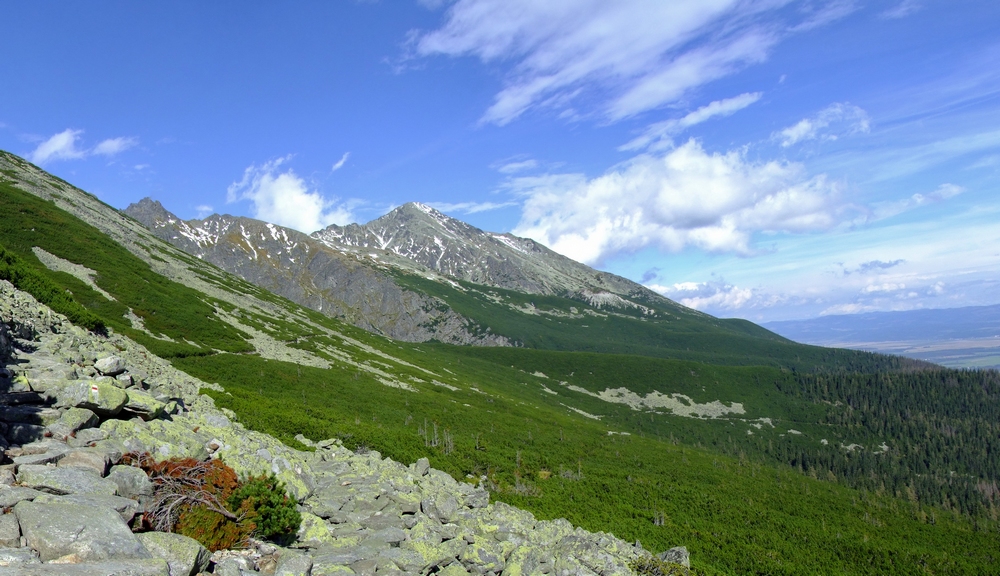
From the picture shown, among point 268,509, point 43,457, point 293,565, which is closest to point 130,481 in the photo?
point 43,457

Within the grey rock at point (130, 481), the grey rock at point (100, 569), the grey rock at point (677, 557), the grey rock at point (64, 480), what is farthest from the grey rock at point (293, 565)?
the grey rock at point (677, 557)

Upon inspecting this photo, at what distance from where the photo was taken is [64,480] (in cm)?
1463

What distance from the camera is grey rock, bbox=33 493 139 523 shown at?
1334 cm

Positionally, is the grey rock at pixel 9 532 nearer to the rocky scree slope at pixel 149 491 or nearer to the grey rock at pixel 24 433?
the rocky scree slope at pixel 149 491

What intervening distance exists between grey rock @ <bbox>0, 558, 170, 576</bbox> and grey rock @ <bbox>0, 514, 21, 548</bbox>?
3.95ft

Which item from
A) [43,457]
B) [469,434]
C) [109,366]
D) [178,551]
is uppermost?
[109,366]

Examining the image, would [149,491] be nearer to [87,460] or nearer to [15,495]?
[87,460]

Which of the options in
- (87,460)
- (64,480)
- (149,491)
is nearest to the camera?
(64,480)

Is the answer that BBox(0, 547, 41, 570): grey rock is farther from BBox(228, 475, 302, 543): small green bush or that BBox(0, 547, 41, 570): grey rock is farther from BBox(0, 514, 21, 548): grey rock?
BBox(228, 475, 302, 543): small green bush

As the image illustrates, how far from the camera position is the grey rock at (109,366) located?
24859 mm

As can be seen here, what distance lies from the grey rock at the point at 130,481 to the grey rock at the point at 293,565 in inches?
198

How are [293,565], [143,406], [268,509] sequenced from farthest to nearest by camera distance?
[143,406] → [268,509] → [293,565]

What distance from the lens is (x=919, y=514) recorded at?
371 ft

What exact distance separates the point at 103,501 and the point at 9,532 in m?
2.58
